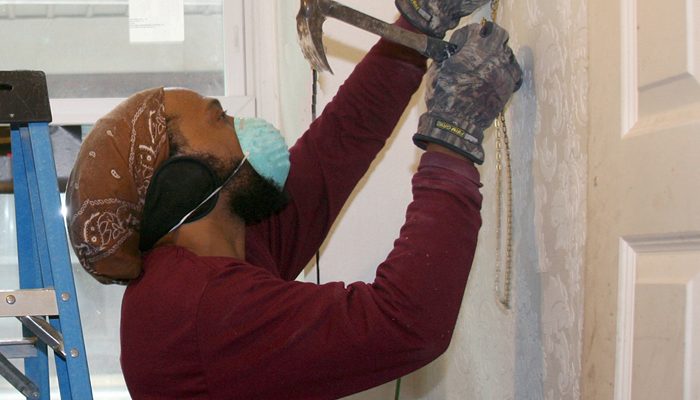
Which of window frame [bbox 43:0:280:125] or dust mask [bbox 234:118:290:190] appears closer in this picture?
dust mask [bbox 234:118:290:190]

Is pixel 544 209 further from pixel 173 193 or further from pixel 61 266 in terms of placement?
pixel 61 266

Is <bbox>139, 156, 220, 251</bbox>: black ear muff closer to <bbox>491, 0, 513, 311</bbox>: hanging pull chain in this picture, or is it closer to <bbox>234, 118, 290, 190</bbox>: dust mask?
<bbox>234, 118, 290, 190</bbox>: dust mask

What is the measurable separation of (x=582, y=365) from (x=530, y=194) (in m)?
0.29

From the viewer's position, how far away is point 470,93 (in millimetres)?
1120

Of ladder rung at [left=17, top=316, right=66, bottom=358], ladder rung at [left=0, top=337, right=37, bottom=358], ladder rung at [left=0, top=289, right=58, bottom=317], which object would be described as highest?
ladder rung at [left=0, top=289, right=58, bottom=317]

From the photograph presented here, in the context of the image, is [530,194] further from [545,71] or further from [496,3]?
[496,3]

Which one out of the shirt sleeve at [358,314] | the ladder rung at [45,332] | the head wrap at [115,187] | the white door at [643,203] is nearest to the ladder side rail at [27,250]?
the ladder rung at [45,332]

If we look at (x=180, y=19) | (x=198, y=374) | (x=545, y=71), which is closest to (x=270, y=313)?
(x=198, y=374)

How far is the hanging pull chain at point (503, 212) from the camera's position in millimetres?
1288

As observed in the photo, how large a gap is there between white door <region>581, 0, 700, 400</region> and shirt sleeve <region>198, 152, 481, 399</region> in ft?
0.61

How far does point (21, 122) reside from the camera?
1.33 meters

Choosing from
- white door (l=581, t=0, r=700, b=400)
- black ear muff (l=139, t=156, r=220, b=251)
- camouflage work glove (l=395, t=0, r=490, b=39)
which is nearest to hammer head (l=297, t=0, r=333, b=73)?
camouflage work glove (l=395, t=0, r=490, b=39)

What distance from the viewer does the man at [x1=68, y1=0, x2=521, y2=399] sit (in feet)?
3.59

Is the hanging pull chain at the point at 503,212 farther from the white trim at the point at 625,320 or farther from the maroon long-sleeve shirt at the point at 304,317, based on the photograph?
the white trim at the point at 625,320
